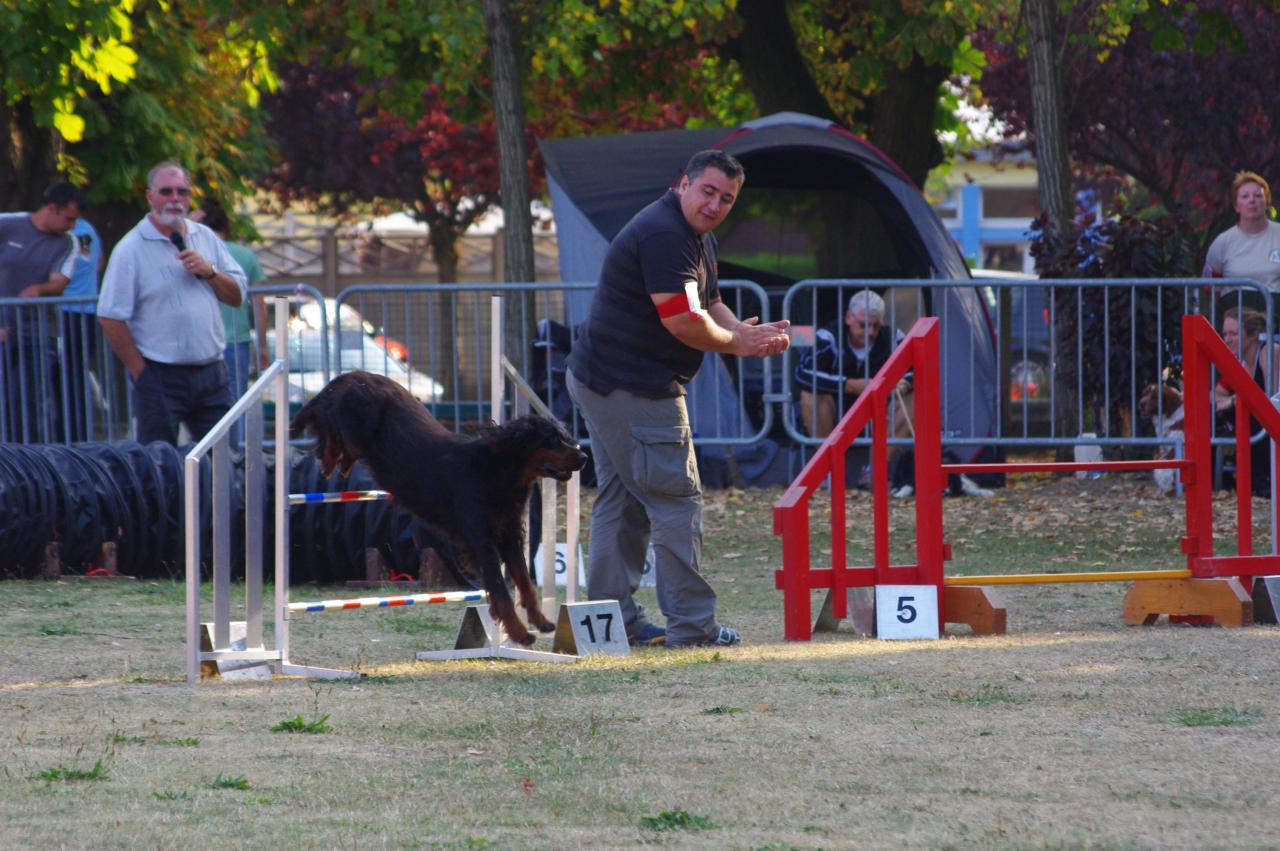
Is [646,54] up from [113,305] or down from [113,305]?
up

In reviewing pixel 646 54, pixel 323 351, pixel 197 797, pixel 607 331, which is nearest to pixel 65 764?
pixel 197 797

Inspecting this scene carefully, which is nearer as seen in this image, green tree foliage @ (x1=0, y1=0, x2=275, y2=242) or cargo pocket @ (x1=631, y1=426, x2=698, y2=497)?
cargo pocket @ (x1=631, y1=426, x2=698, y2=497)

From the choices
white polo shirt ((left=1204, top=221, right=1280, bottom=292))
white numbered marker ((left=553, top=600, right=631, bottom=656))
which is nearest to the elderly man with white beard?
white numbered marker ((left=553, top=600, right=631, bottom=656))

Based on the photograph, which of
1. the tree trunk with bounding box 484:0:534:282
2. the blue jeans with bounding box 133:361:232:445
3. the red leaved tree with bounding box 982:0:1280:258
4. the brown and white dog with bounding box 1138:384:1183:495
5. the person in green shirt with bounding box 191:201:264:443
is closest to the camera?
the blue jeans with bounding box 133:361:232:445

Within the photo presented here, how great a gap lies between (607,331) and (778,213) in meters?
8.42

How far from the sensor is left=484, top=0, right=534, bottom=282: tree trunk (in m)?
13.9

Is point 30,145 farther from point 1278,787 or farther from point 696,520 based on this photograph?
point 1278,787

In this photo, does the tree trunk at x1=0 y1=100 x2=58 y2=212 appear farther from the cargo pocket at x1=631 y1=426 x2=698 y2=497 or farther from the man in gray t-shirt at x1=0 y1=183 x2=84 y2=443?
the cargo pocket at x1=631 y1=426 x2=698 y2=497

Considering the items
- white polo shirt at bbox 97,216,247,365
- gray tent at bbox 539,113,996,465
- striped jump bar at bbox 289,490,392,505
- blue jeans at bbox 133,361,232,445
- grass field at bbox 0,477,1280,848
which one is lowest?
grass field at bbox 0,477,1280,848

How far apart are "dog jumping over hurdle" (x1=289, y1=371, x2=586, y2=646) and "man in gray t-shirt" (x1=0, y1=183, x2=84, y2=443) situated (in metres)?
5.74

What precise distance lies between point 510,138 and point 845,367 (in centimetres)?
375

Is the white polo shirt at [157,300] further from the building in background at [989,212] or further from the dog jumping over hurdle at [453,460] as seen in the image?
the building in background at [989,212]

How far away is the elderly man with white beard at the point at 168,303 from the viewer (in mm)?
8469

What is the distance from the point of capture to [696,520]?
21.4ft
